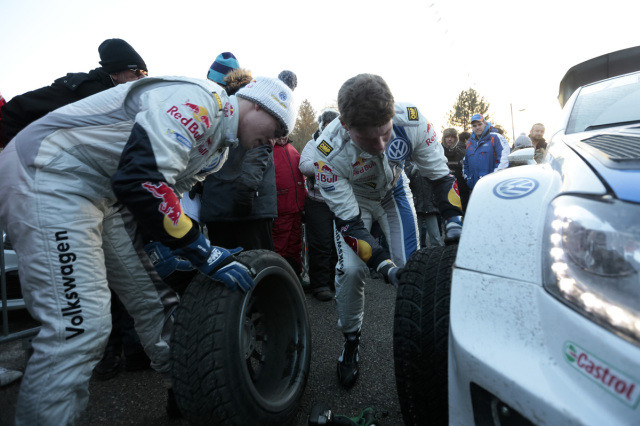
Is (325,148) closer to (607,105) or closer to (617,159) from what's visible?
(607,105)

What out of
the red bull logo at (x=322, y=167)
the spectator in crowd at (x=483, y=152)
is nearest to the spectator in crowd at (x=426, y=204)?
the spectator in crowd at (x=483, y=152)

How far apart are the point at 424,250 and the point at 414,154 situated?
1.23m

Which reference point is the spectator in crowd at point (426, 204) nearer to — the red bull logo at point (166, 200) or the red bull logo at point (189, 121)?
the red bull logo at point (189, 121)

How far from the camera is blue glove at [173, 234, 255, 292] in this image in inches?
57.9

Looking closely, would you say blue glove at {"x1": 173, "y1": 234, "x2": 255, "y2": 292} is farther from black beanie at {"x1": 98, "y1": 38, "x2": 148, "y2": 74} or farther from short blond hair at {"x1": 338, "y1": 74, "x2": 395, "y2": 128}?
black beanie at {"x1": 98, "y1": 38, "x2": 148, "y2": 74}

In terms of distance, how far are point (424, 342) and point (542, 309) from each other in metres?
0.49

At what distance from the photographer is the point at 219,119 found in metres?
1.71

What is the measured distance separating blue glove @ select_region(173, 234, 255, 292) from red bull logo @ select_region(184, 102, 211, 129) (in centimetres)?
46

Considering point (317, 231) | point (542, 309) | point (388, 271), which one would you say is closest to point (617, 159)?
point (542, 309)

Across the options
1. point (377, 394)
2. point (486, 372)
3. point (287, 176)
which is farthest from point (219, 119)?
point (287, 176)

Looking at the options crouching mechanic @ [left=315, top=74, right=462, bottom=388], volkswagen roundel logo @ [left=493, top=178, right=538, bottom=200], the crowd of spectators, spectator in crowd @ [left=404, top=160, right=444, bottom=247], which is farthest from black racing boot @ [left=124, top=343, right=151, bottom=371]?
spectator in crowd @ [left=404, top=160, right=444, bottom=247]

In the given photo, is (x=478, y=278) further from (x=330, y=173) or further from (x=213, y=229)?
(x=213, y=229)

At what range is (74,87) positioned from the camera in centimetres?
244

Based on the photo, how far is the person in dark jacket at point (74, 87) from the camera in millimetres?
2354
